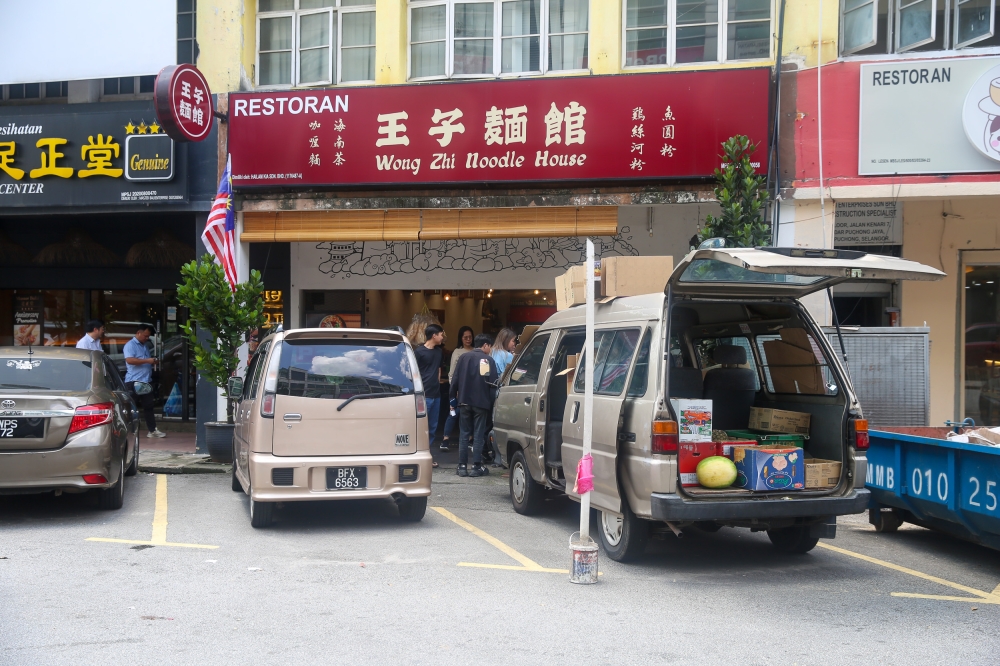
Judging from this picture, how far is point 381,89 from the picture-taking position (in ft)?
40.4

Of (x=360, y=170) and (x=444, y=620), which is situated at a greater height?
(x=360, y=170)

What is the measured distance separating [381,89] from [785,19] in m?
5.43

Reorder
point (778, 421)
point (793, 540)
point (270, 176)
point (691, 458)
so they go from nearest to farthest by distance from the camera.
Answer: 1. point (691, 458)
2. point (793, 540)
3. point (778, 421)
4. point (270, 176)

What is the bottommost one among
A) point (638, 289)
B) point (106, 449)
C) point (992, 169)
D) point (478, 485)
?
point (478, 485)

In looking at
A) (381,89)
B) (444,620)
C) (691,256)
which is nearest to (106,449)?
(444,620)

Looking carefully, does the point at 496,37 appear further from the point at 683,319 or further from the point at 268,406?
the point at 268,406

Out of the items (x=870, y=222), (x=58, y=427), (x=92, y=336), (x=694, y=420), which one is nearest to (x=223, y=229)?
(x=92, y=336)

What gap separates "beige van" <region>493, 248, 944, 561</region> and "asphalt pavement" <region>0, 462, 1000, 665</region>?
19.1 inches

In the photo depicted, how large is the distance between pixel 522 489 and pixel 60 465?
4214mm

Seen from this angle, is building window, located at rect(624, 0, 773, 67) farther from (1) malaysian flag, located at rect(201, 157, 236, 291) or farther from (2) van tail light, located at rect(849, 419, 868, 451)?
(2) van tail light, located at rect(849, 419, 868, 451)

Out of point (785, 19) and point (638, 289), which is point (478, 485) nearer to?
point (638, 289)

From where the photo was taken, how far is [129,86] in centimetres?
1405

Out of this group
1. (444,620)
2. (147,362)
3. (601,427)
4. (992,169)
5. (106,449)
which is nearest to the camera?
(444,620)

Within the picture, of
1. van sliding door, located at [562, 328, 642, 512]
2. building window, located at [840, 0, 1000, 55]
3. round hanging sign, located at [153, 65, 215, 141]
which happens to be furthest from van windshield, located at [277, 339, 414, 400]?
building window, located at [840, 0, 1000, 55]
